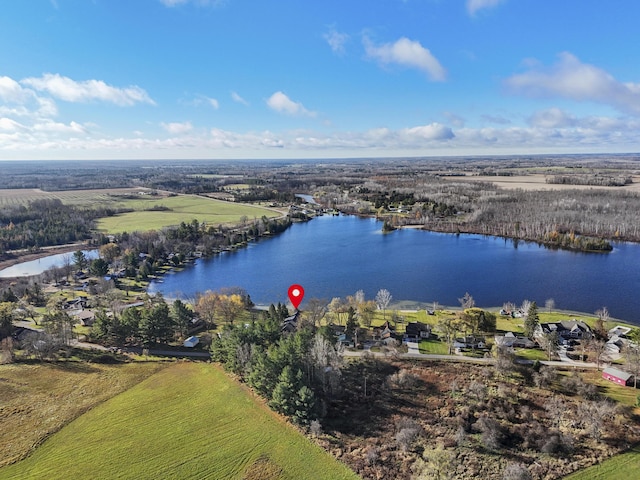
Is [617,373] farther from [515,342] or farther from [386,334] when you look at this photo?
[386,334]

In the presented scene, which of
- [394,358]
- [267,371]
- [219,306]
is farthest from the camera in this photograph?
[219,306]

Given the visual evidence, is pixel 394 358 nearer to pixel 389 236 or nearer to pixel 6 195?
pixel 389 236

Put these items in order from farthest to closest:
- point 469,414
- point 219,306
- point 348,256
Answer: point 348,256 → point 219,306 → point 469,414

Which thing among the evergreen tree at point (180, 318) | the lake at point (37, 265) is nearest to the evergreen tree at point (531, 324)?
the evergreen tree at point (180, 318)

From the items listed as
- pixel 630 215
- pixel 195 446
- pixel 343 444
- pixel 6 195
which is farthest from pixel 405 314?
pixel 6 195

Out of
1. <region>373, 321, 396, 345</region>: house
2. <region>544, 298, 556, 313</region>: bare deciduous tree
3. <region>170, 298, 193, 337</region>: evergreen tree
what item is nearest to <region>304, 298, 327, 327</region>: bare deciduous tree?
<region>373, 321, 396, 345</region>: house

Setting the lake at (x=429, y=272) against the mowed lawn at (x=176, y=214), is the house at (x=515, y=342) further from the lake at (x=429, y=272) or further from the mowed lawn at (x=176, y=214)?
the mowed lawn at (x=176, y=214)
